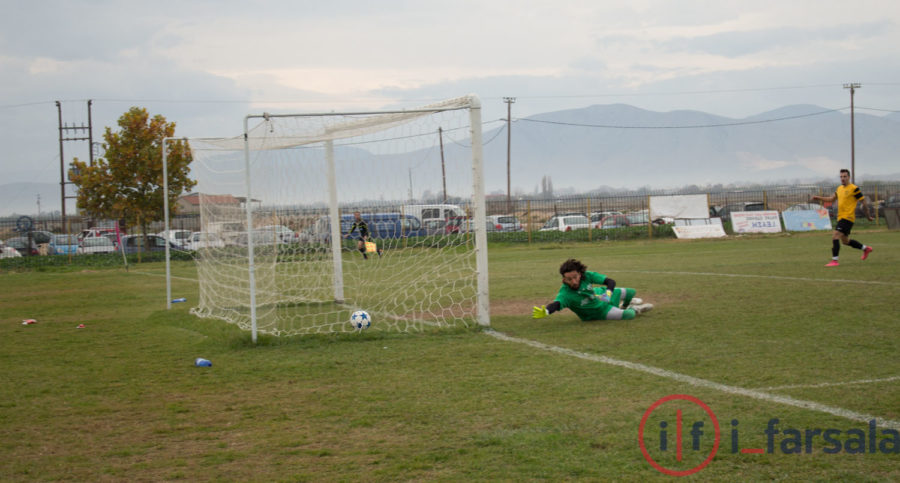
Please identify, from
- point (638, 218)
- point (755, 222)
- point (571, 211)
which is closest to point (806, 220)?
point (755, 222)

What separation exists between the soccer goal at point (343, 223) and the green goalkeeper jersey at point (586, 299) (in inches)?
42.0

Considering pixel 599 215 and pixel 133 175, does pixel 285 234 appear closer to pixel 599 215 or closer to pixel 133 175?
pixel 133 175

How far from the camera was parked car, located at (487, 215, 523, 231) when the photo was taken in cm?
3406

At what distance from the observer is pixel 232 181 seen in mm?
11117

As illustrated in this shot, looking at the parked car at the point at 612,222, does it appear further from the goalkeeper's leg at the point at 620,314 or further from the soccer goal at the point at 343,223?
the goalkeeper's leg at the point at 620,314

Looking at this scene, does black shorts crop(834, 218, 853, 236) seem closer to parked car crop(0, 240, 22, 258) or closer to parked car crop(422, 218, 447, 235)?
parked car crop(422, 218, 447, 235)

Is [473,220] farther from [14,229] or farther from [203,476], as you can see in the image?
[14,229]

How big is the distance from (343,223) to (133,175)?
74.1 feet

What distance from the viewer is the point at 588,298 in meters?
8.78

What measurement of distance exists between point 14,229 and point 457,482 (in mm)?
33617

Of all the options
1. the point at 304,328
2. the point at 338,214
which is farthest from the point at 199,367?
the point at 338,214

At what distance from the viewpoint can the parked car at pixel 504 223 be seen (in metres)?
34.1

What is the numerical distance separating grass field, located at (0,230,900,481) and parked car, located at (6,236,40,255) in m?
22.8

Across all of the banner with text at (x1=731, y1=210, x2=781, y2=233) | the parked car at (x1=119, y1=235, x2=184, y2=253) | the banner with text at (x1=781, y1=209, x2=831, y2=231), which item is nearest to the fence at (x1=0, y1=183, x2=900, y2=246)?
the banner with text at (x1=731, y1=210, x2=781, y2=233)
